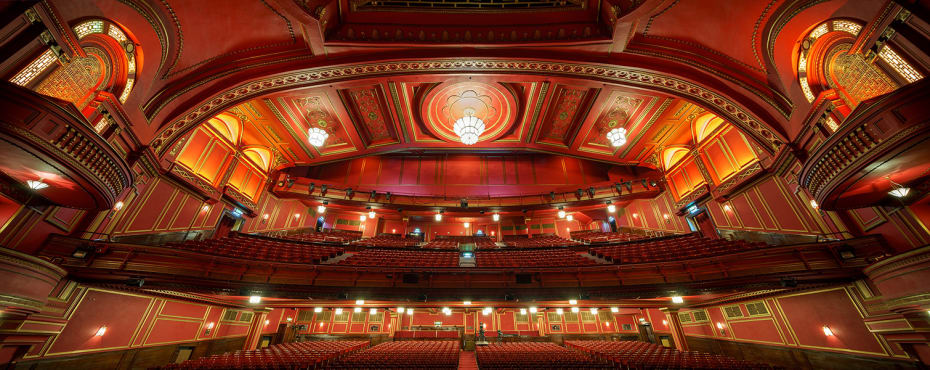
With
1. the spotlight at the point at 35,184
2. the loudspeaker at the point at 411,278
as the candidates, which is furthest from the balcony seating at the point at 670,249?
the spotlight at the point at 35,184

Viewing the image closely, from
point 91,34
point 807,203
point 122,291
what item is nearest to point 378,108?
point 91,34

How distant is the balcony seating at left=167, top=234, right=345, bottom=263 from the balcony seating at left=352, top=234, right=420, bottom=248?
2.55m

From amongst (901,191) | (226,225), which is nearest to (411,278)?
(226,225)

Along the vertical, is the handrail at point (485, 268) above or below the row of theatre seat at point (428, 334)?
above

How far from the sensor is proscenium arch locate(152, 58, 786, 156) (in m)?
7.10

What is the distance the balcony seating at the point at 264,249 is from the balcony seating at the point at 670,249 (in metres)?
8.80

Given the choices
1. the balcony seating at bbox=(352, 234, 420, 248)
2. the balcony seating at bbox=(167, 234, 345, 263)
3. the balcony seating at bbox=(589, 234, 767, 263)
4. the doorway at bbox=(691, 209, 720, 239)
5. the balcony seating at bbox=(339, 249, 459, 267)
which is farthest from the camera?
the balcony seating at bbox=(352, 234, 420, 248)

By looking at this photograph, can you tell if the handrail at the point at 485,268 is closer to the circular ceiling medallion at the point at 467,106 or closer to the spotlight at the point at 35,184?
the spotlight at the point at 35,184

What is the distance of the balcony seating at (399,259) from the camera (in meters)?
7.63

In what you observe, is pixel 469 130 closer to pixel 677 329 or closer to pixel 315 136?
pixel 315 136

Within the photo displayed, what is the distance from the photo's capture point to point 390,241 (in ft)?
42.5

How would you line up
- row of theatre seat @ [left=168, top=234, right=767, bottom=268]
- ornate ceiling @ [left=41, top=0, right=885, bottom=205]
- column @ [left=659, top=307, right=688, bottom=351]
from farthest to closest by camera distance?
column @ [left=659, top=307, right=688, bottom=351] < row of theatre seat @ [left=168, top=234, right=767, bottom=268] < ornate ceiling @ [left=41, top=0, right=885, bottom=205]

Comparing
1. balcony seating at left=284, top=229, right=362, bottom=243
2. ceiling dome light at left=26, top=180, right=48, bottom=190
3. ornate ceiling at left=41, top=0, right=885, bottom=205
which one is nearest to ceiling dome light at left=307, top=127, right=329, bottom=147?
ornate ceiling at left=41, top=0, right=885, bottom=205

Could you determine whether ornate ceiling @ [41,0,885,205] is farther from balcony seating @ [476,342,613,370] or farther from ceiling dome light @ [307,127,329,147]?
balcony seating @ [476,342,613,370]
